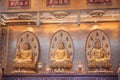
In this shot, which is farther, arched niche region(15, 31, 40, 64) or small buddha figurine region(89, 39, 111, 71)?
arched niche region(15, 31, 40, 64)

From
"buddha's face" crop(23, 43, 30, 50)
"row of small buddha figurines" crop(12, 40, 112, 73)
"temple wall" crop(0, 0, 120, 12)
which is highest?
"temple wall" crop(0, 0, 120, 12)

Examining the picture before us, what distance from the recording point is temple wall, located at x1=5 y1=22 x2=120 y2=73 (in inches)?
341

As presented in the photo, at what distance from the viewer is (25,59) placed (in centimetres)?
859

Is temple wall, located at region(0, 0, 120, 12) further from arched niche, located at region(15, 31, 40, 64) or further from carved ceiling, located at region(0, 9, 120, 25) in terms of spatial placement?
arched niche, located at region(15, 31, 40, 64)

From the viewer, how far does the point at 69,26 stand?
8.99 metres

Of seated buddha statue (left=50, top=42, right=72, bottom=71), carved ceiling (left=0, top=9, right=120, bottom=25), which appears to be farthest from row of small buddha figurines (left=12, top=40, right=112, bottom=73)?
carved ceiling (left=0, top=9, right=120, bottom=25)

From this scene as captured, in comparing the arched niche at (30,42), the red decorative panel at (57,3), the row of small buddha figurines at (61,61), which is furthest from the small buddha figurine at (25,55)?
the red decorative panel at (57,3)

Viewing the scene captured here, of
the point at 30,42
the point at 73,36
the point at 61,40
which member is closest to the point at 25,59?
the point at 30,42

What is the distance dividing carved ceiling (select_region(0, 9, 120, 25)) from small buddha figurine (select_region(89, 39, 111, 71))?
0.81 metres

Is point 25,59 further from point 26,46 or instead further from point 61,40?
point 61,40

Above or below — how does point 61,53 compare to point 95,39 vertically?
below

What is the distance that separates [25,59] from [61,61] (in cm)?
110

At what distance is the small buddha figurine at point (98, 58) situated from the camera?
8125 millimetres

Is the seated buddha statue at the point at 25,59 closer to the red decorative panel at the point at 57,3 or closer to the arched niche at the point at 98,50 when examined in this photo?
the red decorative panel at the point at 57,3
